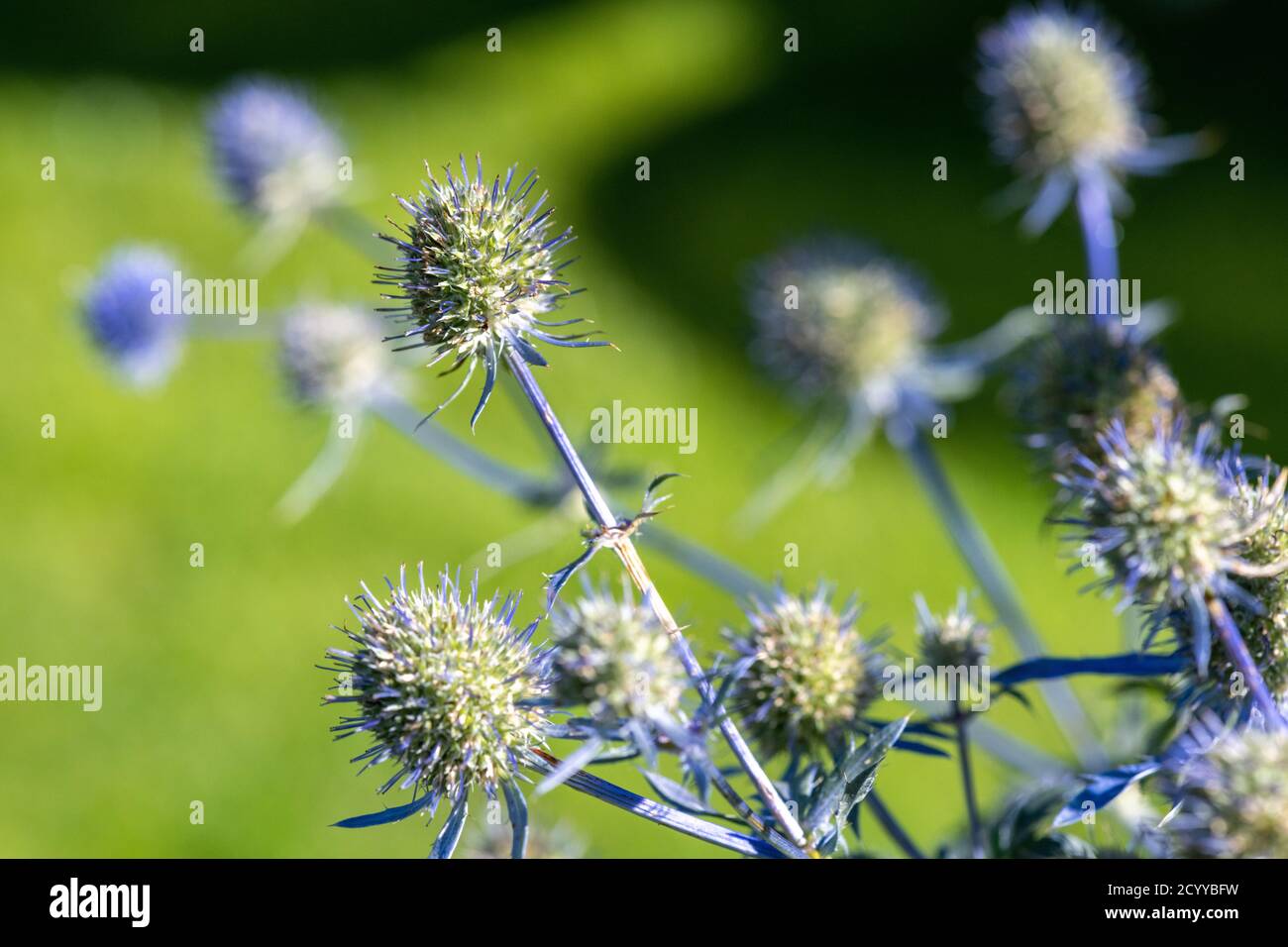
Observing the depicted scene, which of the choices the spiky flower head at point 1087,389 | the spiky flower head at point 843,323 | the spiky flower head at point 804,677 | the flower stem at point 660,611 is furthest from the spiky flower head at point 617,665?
the spiky flower head at point 843,323

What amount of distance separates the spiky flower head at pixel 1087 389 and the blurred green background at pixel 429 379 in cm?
93

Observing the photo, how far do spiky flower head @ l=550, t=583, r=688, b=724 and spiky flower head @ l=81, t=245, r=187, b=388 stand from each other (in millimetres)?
1392

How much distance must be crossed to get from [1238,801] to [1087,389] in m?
0.47

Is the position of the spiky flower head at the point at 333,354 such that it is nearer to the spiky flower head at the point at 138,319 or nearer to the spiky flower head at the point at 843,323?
the spiky flower head at the point at 138,319

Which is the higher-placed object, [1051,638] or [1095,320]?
[1095,320]

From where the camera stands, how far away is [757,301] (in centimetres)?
183

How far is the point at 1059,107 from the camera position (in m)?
1.48

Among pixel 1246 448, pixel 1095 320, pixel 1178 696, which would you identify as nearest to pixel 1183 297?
pixel 1246 448

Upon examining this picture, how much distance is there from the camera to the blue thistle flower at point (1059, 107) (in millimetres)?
1476

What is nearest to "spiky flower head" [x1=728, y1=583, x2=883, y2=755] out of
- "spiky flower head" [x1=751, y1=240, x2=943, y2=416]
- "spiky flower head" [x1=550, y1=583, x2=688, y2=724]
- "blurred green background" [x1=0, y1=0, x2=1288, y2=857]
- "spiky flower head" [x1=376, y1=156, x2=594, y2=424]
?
"spiky flower head" [x1=550, y1=583, x2=688, y2=724]

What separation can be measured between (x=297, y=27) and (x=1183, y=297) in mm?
3277

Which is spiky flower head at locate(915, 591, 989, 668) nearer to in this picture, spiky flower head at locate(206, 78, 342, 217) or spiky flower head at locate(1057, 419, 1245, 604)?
spiky flower head at locate(1057, 419, 1245, 604)

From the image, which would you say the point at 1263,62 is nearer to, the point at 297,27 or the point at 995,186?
Result: the point at 995,186

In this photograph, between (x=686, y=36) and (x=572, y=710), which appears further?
(x=686, y=36)
